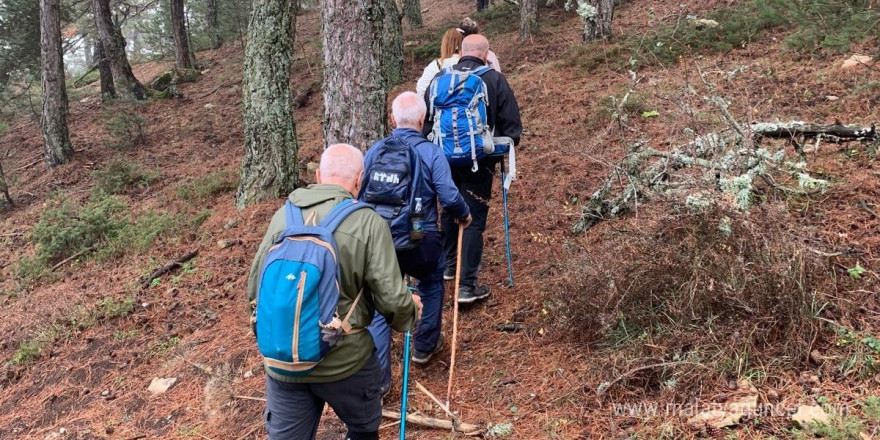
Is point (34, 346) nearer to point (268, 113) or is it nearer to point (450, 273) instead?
point (268, 113)

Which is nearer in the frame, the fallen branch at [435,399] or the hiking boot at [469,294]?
the fallen branch at [435,399]

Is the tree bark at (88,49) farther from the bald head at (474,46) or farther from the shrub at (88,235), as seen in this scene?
the bald head at (474,46)

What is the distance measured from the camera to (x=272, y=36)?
7.97 meters

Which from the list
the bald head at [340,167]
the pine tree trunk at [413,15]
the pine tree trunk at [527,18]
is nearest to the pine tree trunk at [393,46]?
the pine tree trunk at [527,18]

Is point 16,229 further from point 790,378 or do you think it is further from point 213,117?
point 790,378

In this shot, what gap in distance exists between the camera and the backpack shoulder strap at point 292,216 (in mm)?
2562

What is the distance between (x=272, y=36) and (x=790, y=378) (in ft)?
24.8

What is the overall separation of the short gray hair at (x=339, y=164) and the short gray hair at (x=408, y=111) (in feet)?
3.32

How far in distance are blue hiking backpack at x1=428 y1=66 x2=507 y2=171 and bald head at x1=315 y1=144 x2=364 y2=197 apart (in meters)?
1.68

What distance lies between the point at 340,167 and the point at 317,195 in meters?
0.23

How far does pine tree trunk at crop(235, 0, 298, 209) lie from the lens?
7992 millimetres

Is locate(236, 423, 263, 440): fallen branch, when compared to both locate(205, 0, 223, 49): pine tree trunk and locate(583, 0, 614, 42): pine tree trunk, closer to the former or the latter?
locate(583, 0, 614, 42): pine tree trunk

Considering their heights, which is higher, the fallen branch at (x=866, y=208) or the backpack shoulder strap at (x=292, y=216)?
the backpack shoulder strap at (x=292, y=216)

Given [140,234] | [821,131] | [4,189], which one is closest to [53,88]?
[4,189]
